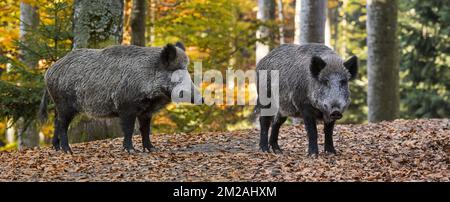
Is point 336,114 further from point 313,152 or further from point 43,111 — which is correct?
point 43,111

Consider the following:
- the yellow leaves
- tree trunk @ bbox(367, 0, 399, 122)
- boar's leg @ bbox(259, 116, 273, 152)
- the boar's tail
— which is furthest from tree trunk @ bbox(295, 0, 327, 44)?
the yellow leaves

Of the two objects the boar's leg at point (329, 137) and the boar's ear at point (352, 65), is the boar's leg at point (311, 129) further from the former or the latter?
the boar's ear at point (352, 65)

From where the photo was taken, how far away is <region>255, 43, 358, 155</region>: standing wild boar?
9766 millimetres

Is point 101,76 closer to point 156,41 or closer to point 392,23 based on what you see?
point 392,23

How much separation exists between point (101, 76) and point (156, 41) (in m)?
12.4

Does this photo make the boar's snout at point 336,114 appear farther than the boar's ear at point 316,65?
No

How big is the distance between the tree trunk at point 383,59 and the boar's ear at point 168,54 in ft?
22.5

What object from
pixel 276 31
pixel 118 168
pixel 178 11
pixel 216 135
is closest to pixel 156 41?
pixel 178 11

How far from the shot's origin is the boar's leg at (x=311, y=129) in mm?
9953

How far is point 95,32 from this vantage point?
13.0 metres

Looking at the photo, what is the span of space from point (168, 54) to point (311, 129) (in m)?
2.41

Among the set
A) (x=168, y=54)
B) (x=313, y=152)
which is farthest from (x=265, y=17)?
(x=313, y=152)

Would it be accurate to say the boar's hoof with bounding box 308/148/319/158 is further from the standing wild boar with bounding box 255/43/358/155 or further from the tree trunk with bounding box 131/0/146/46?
the tree trunk with bounding box 131/0/146/46

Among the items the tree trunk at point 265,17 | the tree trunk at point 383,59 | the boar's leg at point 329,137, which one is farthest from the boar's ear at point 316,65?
the tree trunk at point 265,17
